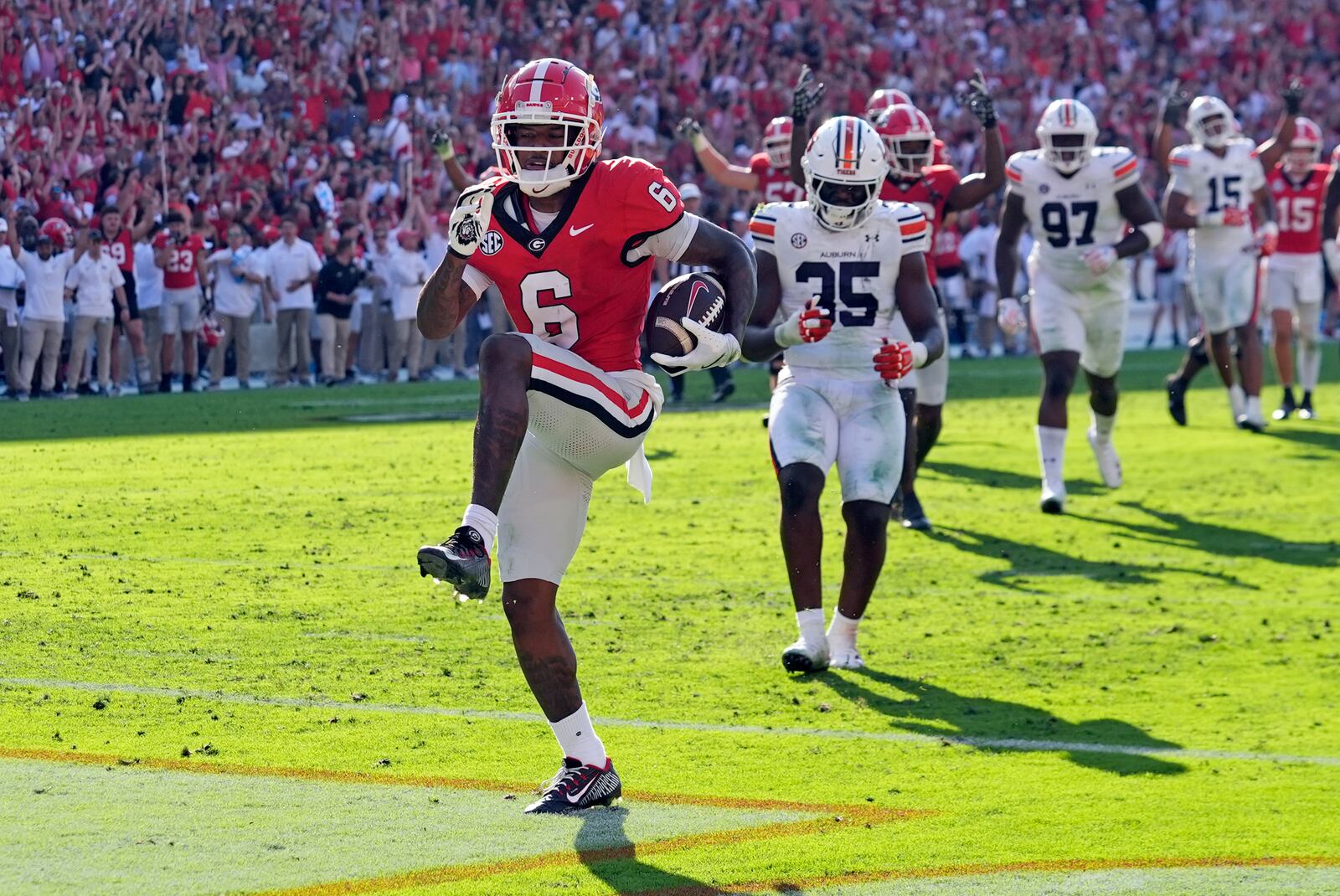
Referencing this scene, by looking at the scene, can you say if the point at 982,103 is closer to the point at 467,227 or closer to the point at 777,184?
the point at 777,184

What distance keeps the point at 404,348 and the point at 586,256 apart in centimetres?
1554

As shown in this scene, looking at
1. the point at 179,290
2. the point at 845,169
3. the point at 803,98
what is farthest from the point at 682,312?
the point at 179,290

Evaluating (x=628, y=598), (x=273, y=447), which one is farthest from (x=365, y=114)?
(x=628, y=598)

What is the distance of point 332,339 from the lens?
19609 millimetres

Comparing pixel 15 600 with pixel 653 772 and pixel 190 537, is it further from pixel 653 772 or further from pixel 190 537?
pixel 653 772

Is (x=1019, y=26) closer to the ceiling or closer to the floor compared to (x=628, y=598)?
closer to the ceiling

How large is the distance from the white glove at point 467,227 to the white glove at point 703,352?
561 millimetres

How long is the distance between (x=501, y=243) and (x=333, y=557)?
4.24 metres

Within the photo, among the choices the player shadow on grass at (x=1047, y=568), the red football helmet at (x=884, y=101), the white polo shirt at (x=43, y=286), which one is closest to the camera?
the player shadow on grass at (x=1047, y=568)

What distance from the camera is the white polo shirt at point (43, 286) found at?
55.0ft

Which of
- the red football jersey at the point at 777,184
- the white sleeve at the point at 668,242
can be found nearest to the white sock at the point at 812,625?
the white sleeve at the point at 668,242

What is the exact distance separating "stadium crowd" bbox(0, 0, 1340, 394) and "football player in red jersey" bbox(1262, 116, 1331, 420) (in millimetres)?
7193

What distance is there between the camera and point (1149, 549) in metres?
10.2

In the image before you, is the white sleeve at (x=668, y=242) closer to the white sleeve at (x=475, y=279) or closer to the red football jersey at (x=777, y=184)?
the white sleeve at (x=475, y=279)
